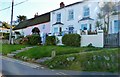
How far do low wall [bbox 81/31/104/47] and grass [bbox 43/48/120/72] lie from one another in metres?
6.63

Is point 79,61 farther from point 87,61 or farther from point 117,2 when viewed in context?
point 117,2

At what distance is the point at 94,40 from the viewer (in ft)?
83.2

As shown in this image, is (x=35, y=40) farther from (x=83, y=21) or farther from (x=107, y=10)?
(x=107, y=10)

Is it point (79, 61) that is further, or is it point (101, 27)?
point (101, 27)

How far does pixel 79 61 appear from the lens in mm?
16938

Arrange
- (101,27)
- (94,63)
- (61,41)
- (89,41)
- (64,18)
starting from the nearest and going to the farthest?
(94,63), (89,41), (61,41), (101,27), (64,18)

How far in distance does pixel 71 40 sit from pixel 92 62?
1067cm

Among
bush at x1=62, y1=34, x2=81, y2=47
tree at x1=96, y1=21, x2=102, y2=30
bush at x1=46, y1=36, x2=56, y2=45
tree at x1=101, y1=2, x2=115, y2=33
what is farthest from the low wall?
tree at x1=101, y1=2, x2=115, y2=33

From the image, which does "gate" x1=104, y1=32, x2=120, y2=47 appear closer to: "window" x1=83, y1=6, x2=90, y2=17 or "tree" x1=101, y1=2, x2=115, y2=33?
"tree" x1=101, y1=2, x2=115, y2=33

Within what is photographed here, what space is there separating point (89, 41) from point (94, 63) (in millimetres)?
9282

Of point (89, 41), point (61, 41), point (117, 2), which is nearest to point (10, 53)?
point (61, 41)

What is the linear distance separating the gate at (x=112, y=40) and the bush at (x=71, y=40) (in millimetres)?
3030

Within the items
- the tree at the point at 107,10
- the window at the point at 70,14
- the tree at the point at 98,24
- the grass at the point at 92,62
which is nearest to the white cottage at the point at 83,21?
the window at the point at 70,14

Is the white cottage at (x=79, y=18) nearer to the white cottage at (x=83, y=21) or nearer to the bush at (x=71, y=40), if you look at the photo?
the white cottage at (x=83, y=21)
